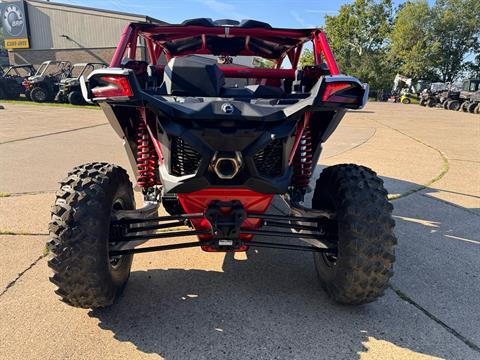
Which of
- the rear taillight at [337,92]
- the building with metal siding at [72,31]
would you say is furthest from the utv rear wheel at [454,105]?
the rear taillight at [337,92]

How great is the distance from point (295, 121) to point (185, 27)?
1.45 m

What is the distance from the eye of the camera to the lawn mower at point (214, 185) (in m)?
1.97

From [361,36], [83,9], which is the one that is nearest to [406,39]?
[361,36]

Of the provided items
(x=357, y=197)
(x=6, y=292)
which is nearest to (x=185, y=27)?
(x=357, y=197)

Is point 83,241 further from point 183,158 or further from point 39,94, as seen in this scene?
point 39,94

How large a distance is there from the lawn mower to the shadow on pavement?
14cm

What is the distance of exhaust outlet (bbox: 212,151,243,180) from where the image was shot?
6.50ft

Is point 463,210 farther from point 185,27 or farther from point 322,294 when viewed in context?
point 185,27

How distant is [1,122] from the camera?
1101cm

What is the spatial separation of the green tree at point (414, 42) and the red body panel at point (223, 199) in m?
55.0

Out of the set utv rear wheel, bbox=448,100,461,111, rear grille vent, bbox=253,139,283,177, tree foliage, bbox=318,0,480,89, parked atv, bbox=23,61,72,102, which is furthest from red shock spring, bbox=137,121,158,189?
tree foliage, bbox=318,0,480,89

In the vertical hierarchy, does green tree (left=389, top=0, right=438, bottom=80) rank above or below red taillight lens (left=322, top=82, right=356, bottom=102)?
above

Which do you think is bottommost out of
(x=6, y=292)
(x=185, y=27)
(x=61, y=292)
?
(x=6, y=292)

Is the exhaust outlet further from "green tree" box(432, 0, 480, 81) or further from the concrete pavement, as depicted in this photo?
"green tree" box(432, 0, 480, 81)
